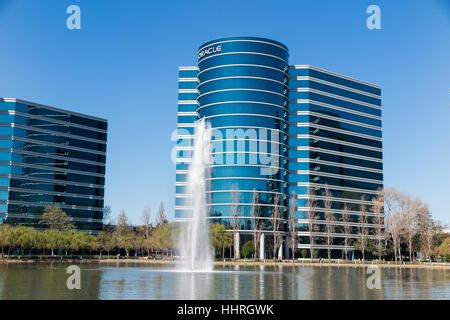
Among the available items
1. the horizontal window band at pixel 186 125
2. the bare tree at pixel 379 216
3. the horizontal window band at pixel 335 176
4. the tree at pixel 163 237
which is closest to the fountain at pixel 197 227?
the tree at pixel 163 237

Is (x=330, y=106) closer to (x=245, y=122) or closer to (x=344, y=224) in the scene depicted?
(x=245, y=122)

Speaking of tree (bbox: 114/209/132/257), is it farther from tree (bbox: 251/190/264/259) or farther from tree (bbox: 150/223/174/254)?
tree (bbox: 251/190/264/259)

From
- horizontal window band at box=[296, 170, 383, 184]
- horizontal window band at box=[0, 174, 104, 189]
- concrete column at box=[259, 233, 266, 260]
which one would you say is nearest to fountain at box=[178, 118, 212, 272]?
concrete column at box=[259, 233, 266, 260]

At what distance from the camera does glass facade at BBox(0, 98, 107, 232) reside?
12656 cm

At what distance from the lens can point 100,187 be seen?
149000mm

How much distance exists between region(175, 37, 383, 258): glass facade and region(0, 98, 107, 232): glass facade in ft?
Result: 91.6

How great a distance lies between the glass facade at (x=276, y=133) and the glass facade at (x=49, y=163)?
27911 millimetres

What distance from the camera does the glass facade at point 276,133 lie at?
114 m

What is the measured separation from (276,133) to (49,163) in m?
58.3

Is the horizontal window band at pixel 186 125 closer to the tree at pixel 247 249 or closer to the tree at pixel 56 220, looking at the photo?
the tree at pixel 56 220

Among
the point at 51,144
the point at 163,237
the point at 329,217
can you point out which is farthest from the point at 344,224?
the point at 51,144
